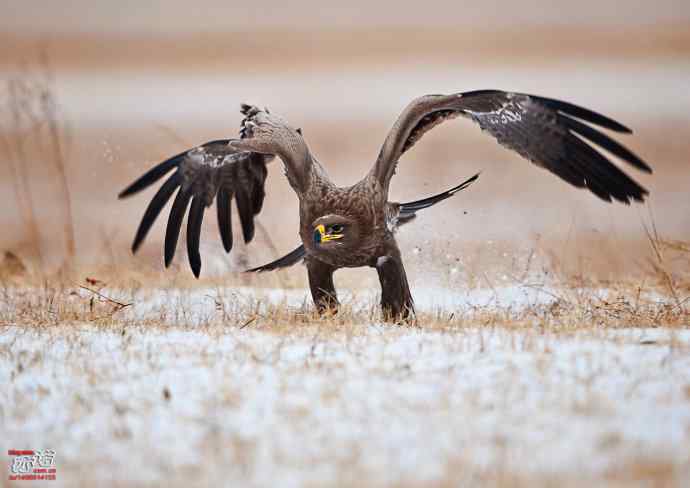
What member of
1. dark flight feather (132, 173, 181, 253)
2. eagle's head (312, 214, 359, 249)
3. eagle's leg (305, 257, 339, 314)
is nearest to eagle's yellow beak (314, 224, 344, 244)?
eagle's head (312, 214, 359, 249)

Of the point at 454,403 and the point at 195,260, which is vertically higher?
the point at 195,260

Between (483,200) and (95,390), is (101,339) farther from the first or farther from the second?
(483,200)

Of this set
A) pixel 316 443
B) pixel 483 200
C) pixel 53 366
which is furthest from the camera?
pixel 483 200

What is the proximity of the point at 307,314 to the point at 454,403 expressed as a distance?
198 cm

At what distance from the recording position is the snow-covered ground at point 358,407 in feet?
8.68

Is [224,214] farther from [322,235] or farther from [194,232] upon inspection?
[322,235]

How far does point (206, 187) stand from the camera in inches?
224

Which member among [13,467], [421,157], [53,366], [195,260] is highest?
[421,157]

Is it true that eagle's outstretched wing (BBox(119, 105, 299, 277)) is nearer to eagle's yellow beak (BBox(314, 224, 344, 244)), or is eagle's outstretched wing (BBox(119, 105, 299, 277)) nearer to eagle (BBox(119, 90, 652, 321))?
eagle (BBox(119, 90, 652, 321))

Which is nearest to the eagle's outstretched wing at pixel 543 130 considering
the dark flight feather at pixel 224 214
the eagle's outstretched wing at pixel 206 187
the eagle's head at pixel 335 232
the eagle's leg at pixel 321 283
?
the eagle's head at pixel 335 232

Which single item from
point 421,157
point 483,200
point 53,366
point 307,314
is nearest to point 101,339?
point 53,366

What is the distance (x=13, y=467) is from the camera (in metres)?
2.84

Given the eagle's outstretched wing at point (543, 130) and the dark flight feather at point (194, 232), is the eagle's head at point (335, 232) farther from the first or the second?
the dark flight feather at point (194, 232)

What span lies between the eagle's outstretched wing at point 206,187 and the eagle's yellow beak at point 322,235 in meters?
0.91
